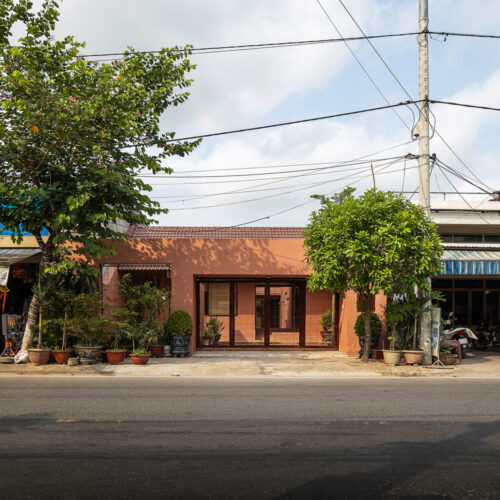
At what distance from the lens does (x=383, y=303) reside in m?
16.7

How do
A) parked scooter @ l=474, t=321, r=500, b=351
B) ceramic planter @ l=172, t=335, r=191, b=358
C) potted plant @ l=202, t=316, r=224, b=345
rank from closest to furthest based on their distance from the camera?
1. ceramic planter @ l=172, t=335, r=191, b=358
2. potted plant @ l=202, t=316, r=224, b=345
3. parked scooter @ l=474, t=321, r=500, b=351

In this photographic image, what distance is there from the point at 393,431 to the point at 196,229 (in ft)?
45.3

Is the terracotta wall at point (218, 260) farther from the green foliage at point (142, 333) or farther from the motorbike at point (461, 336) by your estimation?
the motorbike at point (461, 336)

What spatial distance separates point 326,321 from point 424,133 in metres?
7.11

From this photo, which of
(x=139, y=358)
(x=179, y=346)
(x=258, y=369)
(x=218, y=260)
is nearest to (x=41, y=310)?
(x=139, y=358)

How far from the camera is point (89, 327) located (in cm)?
1366

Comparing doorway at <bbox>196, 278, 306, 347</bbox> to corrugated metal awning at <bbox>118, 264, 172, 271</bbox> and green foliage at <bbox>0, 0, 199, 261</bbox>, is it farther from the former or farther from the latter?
green foliage at <bbox>0, 0, 199, 261</bbox>

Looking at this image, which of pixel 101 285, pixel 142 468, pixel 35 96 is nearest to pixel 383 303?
pixel 101 285

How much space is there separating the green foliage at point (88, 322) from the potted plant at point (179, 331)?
2.12 meters

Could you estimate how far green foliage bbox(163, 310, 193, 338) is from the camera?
15648mm

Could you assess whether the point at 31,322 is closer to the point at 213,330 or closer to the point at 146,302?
the point at 146,302

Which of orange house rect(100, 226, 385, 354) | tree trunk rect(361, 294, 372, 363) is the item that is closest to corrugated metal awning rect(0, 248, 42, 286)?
orange house rect(100, 226, 385, 354)

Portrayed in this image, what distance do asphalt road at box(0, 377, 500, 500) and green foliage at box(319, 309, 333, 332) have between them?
7.71 meters

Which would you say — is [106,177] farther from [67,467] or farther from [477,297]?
[477,297]
